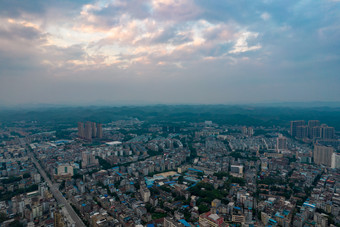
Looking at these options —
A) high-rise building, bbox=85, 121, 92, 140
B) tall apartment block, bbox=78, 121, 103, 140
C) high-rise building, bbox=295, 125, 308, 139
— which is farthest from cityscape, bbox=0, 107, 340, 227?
high-rise building, bbox=295, 125, 308, 139

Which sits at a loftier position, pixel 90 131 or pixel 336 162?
pixel 90 131

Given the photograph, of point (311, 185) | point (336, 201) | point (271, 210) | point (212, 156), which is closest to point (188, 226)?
point (271, 210)

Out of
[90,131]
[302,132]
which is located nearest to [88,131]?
[90,131]

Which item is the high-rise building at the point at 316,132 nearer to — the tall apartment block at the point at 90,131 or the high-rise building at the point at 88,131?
the tall apartment block at the point at 90,131

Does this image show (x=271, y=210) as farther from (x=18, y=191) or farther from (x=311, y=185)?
(x=18, y=191)

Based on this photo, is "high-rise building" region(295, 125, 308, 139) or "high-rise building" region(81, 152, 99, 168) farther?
"high-rise building" region(295, 125, 308, 139)

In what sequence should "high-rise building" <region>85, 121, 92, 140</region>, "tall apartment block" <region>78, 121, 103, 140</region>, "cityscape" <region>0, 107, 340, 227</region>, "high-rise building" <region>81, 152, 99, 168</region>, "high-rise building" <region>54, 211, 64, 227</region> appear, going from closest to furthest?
"high-rise building" <region>54, 211, 64, 227</region>
"cityscape" <region>0, 107, 340, 227</region>
"high-rise building" <region>81, 152, 99, 168</region>
"high-rise building" <region>85, 121, 92, 140</region>
"tall apartment block" <region>78, 121, 103, 140</region>

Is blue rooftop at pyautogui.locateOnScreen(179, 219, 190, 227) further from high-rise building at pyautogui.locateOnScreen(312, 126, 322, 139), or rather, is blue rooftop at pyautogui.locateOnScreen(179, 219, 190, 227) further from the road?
high-rise building at pyautogui.locateOnScreen(312, 126, 322, 139)

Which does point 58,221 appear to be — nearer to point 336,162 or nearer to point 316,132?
point 336,162

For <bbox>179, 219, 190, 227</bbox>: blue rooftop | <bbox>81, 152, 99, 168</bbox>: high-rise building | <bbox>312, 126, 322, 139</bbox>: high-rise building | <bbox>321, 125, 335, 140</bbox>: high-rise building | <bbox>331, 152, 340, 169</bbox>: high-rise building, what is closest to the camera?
<bbox>179, 219, 190, 227</bbox>: blue rooftop

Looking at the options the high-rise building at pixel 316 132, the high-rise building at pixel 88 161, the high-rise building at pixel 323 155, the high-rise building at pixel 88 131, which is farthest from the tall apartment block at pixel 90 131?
the high-rise building at pixel 316 132
